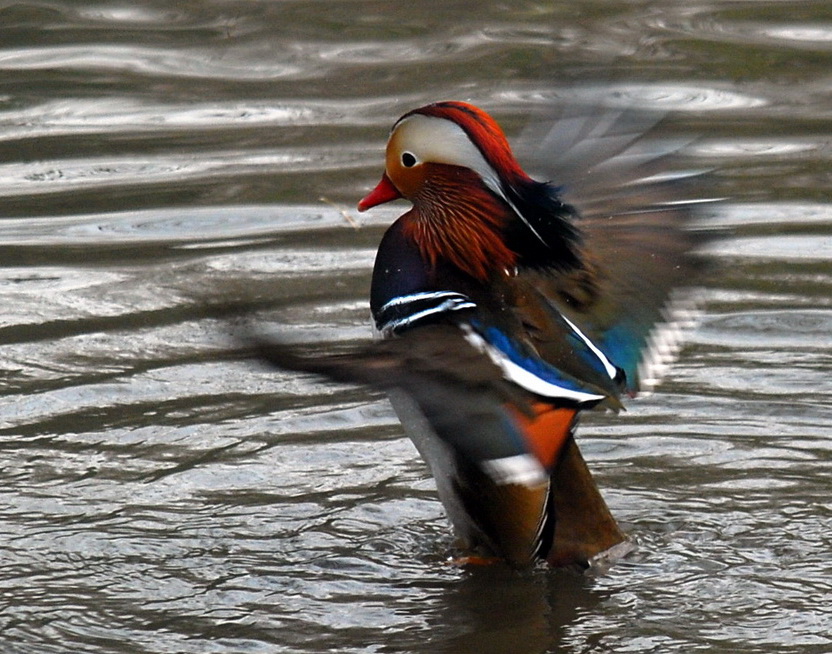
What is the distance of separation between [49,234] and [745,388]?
328cm

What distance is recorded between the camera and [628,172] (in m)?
5.13

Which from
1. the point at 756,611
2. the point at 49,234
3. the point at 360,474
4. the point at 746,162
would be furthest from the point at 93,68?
the point at 756,611

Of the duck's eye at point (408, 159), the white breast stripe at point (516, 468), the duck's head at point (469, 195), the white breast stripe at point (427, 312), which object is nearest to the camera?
the white breast stripe at point (516, 468)

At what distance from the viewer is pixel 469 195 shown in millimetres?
4918

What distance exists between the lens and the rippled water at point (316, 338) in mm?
4492

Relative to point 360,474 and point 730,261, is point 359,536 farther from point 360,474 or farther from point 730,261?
point 730,261

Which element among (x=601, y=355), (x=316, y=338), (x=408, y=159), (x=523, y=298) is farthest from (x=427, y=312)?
(x=316, y=338)

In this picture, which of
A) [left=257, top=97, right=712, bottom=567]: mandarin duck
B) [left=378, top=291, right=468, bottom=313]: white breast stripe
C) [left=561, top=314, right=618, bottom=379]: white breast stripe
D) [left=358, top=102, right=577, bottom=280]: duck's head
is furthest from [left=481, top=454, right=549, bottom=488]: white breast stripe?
[left=358, top=102, right=577, bottom=280]: duck's head

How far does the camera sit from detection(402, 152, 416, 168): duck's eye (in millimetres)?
4876

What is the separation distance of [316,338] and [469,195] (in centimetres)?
159

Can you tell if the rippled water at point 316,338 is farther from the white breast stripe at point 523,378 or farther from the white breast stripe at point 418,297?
the white breast stripe at point 523,378

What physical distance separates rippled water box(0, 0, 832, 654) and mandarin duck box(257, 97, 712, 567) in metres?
0.22

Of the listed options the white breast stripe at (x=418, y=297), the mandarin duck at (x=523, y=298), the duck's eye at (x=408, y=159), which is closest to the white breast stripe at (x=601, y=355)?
the mandarin duck at (x=523, y=298)

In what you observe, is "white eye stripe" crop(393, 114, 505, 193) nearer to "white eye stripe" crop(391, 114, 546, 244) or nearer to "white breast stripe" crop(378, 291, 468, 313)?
"white eye stripe" crop(391, 114, 546, 244)
